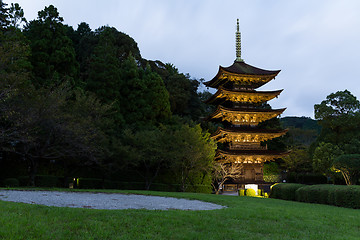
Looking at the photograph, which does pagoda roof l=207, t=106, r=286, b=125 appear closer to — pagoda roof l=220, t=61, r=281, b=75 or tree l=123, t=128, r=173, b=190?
pagoda roof l=220, t=61, r=281, b=75

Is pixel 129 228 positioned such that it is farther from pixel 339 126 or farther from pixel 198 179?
pixel 339 126

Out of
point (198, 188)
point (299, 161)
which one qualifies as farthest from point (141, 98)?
point (299, 161)

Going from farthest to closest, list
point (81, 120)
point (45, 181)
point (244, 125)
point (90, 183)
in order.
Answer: point (244, 125) → point (90, 183) → point (45, 181) → point (81, 120)

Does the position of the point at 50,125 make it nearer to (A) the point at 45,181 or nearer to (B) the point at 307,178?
(A) the point at 45,181

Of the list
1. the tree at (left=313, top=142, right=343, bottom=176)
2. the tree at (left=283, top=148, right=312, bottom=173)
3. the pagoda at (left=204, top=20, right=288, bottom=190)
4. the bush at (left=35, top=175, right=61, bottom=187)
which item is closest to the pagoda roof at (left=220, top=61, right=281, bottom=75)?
the pagoda at (left=204, top=20, right=288, bottom=190)

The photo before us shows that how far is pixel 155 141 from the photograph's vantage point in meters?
26.0

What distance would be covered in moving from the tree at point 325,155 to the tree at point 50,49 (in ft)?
90.7

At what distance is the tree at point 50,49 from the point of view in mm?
29781

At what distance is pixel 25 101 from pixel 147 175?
43.4 feet

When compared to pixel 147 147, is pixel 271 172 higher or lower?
lower

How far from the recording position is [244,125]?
114ft

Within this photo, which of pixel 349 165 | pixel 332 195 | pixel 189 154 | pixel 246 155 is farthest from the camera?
pixel 246 155

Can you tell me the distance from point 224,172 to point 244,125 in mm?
7464

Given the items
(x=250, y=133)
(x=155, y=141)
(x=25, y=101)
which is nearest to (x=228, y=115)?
(x=250, y=133)
